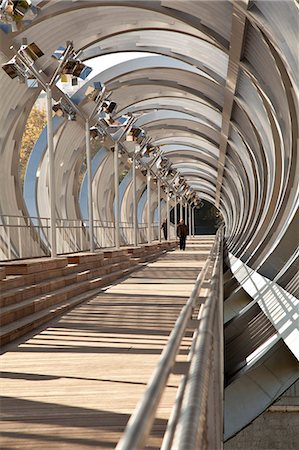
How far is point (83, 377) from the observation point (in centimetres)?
812

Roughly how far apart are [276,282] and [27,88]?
14373 millimetres

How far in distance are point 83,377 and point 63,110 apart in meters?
18.8

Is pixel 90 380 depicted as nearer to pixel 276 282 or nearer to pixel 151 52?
pixel 276 282

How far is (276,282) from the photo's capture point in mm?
12938

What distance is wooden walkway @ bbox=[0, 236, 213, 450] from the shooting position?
5855 mm

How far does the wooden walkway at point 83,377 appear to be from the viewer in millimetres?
5855

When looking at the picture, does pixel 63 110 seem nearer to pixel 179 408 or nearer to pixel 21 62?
pixel 21 62

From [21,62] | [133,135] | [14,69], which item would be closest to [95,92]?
[133,135]

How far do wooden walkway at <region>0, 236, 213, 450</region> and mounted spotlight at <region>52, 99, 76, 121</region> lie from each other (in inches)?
443

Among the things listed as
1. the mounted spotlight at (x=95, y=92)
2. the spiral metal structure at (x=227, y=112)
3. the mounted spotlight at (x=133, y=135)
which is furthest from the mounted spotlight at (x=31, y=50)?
the mounted spotlight at (x=133, y=135)

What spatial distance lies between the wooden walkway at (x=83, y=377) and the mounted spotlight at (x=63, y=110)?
1125 centimetres

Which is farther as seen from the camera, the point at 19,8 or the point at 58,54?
the point at 58,54

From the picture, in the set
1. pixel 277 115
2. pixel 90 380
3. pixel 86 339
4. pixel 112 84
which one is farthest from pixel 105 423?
pixel 112 84

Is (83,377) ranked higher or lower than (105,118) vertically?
lower
